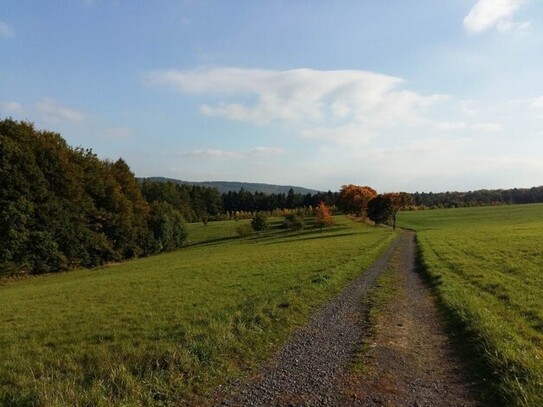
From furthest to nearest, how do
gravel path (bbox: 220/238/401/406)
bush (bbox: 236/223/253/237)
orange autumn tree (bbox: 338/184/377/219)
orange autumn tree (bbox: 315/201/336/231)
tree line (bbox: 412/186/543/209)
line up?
tree line (bbox: 412/186/543/209)
orange autumn tree (bbox: 338/184/377/219)
orange autumn tree (bbox: 315/201/336/231)
bush (bbox: 236/223/253/237)
gravel path (bbox: 220/238/401/406)

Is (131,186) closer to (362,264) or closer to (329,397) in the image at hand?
(362,264)

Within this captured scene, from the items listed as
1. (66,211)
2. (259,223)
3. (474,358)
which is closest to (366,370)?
(474,358)

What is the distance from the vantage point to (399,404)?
6.51 m

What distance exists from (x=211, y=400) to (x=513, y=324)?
29.3ft

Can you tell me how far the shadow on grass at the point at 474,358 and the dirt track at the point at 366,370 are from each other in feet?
0.61

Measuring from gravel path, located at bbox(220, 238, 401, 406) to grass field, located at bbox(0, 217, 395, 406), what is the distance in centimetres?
56

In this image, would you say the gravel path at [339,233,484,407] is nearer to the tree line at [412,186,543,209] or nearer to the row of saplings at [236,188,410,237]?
the row of saplings at [236,188,410,237]

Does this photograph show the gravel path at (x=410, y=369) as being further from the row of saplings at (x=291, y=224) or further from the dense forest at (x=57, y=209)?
the row of saplings at (x=291, y=224)

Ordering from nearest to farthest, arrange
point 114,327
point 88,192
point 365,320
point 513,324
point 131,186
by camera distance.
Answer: point 513,324, point 365,320, point 114,327, point 88,192, point 131,186

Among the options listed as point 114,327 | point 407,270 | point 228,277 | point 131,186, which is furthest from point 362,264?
point 131,186

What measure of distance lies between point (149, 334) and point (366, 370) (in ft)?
25.3

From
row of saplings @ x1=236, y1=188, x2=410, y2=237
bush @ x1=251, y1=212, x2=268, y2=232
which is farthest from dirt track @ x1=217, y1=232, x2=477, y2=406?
bush @ x1=251, y1=212, x2=268, y2=232

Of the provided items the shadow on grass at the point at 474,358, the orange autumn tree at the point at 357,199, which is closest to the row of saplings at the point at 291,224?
the orange autumn tree at the point at 357,199

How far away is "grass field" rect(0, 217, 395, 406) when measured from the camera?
22.9 ft
